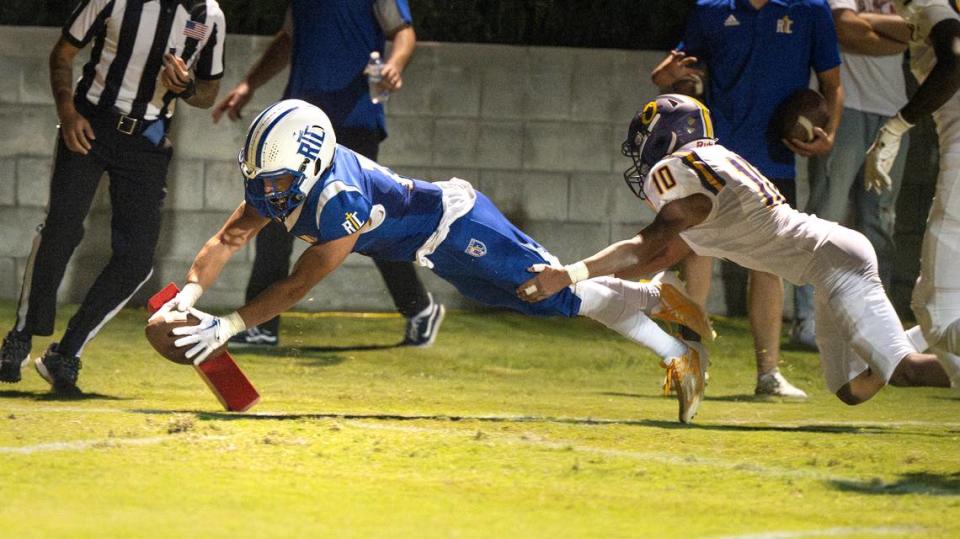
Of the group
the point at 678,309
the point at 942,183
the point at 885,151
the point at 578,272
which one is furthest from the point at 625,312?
the point at 942,183

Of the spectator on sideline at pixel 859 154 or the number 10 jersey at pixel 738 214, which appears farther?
the spectator on sideline at pixel 859 154

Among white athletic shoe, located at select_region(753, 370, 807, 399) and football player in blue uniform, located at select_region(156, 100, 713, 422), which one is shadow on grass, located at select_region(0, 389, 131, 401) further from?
white athletic shoe, located at select_region(753, 370, 807, 399)

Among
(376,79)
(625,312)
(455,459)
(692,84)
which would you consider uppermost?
(692,84)

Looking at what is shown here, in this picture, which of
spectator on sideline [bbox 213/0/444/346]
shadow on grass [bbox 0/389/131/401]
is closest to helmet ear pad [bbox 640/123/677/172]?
shadow on grass [bbox 0/389/131/401]

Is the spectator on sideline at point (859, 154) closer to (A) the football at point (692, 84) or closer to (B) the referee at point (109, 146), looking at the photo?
(A) the football at point (692, 84)

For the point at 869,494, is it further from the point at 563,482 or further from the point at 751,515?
the point at 563,482

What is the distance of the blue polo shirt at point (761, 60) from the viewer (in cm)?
770

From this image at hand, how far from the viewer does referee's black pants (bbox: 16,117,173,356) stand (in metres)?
7.00

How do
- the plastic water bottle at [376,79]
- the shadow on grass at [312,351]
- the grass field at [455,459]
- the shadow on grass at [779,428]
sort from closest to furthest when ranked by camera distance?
the grass field at [455,459] < the shadow on grass at [779,428] < the plastic water bottle at [376,79] < the shadow on grass at [312,351]

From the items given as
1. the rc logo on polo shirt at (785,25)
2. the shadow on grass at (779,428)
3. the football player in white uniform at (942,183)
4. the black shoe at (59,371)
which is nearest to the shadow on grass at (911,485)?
the football player in white uniform at (942,183)

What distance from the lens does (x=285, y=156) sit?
586 cm

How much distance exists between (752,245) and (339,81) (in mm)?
3282

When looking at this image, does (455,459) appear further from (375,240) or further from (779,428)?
(779,428)

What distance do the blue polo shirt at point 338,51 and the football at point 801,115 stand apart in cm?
232
